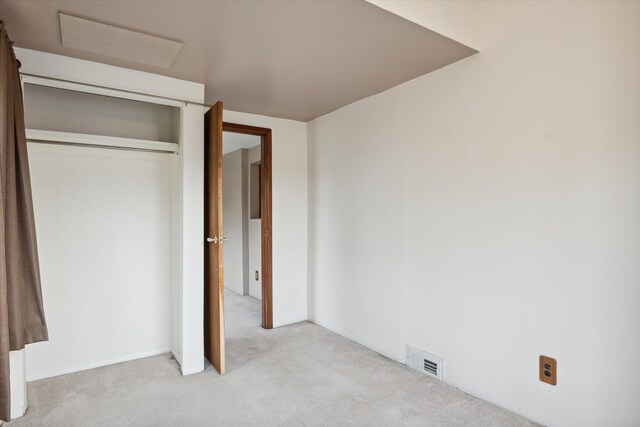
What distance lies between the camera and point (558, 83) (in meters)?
1.94

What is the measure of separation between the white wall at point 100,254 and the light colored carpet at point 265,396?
20cm

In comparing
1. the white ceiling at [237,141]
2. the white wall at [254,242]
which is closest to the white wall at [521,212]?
the white ceiling at [237,141]

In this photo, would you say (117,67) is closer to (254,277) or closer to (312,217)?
(312,217)

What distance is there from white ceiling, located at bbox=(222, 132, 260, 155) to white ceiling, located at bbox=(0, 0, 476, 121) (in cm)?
172

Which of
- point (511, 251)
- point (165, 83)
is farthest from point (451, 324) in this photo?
point (165, 83)

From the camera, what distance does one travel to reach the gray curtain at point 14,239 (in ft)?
5.34

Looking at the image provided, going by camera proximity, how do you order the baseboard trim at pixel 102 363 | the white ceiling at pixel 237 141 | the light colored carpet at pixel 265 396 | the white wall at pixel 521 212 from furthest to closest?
the white ceiling at pixel 237 141
the baseboard trim at pixel 102 363
the light colored carpet at pixel 265 396
the white wall at pixel 521 212

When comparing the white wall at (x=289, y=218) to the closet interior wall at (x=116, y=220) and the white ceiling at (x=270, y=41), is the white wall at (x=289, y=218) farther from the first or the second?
the closet interior wall at (x=116, y=220)

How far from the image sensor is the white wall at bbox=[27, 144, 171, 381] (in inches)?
107

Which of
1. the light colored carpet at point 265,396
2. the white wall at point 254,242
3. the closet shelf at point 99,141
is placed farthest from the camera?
the white wall at point 254,242

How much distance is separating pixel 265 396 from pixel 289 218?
1887 mm

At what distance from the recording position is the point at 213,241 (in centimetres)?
270

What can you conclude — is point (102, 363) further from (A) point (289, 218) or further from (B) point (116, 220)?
(A) point (289, 218)

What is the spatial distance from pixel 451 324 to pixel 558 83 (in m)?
1.55
